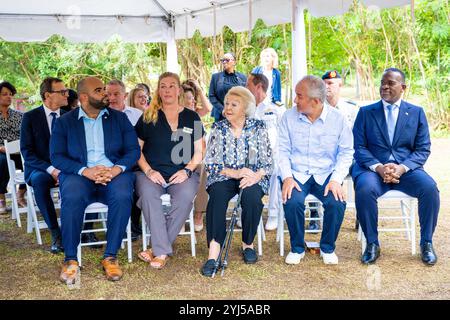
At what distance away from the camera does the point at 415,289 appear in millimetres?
3520

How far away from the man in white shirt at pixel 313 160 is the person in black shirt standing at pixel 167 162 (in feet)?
2.49

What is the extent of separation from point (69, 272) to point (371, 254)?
90.3 inches

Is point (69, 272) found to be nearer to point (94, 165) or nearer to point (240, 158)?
point (94, 165)

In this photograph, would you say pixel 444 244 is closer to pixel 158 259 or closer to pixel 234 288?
pixel 234 288

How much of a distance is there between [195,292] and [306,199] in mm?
1184

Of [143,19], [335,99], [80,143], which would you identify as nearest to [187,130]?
[80,143]

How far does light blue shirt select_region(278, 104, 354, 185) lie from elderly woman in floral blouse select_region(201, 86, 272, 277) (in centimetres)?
21

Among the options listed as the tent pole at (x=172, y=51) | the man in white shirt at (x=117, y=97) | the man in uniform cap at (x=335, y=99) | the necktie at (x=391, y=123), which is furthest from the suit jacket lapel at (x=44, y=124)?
the tent pole at (x=172, y=51)

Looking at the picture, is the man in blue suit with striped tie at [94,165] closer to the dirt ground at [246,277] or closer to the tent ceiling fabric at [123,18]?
the dirt ground at [246,277]

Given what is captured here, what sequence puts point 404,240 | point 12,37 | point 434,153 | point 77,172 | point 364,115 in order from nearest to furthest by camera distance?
point 77,172 < point 364,115 < point 404,240 < point 12,37 < point 434,153

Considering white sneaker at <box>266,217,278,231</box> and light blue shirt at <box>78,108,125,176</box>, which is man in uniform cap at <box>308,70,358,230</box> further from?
light blue shirt at <box>78,108,125,176</box>

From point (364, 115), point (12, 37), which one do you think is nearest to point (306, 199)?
point (364, 115)

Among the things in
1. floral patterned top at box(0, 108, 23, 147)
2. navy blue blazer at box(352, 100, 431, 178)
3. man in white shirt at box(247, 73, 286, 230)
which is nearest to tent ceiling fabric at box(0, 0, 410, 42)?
man in white shirt at box(247, 73, 286, 230)

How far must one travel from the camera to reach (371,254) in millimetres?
4070
